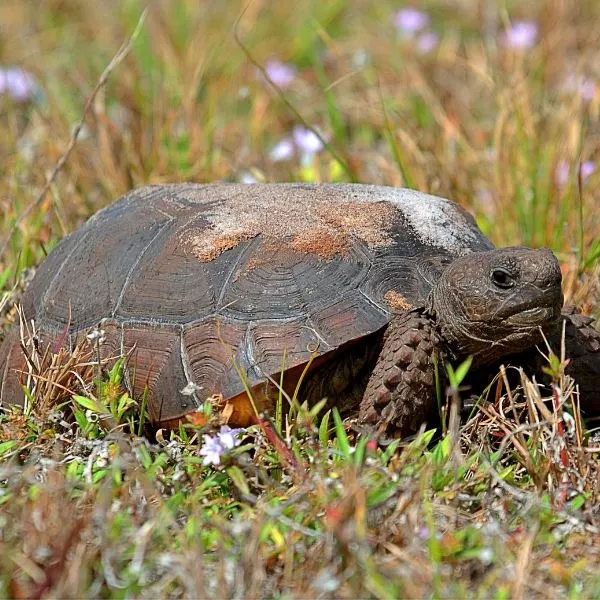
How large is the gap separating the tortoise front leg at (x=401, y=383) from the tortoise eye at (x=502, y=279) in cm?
24

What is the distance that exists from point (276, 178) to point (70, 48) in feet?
9.06

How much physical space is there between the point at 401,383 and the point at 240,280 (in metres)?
0.57

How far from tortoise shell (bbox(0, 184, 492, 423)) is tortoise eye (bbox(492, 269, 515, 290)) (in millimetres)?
223

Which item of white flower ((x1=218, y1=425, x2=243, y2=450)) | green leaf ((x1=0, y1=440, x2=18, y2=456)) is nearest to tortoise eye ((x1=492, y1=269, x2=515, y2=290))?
white flower ((x1=218, y1=425, x2=243, y2=450))

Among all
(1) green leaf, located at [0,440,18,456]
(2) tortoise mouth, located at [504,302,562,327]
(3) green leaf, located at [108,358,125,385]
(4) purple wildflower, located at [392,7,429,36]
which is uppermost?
(4) purple wildflower, located at [392,7,429,36]

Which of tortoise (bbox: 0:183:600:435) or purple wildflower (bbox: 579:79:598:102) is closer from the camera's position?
tortoise (bbox: 0:183:600:435)

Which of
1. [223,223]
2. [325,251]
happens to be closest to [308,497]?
[325,251]

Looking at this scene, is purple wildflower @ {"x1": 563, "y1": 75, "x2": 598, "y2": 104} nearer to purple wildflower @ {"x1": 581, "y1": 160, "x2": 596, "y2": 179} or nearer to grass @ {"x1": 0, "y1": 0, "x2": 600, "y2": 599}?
grass @ {"x1": 0, "y1": 0, "x2": 600, "y2": 599}

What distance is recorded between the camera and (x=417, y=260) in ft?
9.86

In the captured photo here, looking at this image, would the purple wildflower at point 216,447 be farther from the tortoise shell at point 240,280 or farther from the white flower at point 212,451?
the tortoise shell at point 240,280

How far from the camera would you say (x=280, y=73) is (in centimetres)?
627

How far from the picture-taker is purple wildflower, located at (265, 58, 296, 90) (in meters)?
6.27

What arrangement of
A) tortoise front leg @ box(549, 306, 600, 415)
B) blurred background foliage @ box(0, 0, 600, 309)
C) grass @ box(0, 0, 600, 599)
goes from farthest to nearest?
blurred background foliage @ box(0, 0, 600, 309), tortoise front leg @ box(549, 306, 600, 415), grass @ box(0, 0, 600, 599)

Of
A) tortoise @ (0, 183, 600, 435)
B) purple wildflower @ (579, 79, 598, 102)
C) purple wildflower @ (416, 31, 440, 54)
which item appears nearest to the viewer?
tortoise @ (0, 183, 600, 435)
